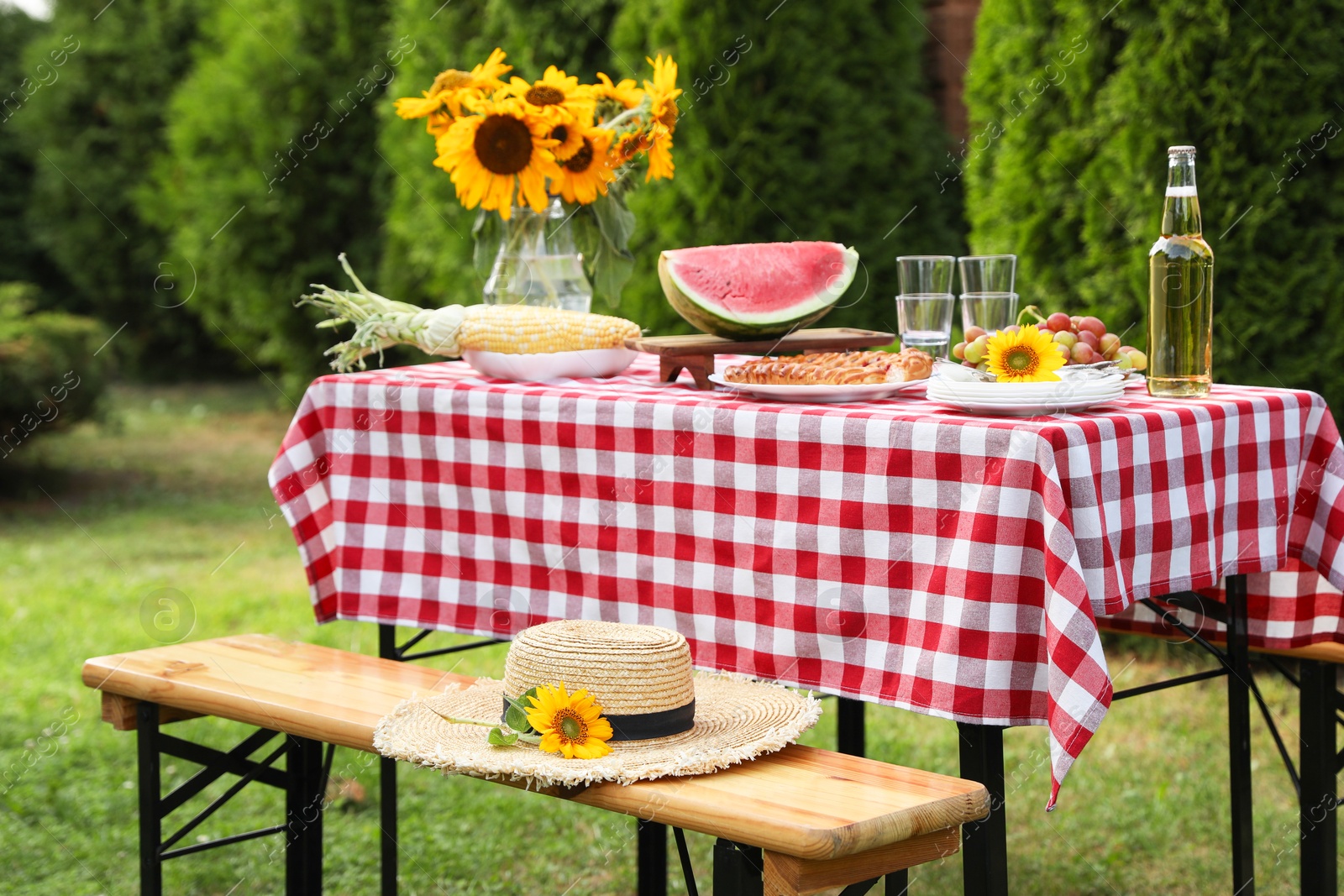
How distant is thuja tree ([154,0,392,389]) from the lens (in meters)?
9.84

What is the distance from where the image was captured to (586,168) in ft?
10.7

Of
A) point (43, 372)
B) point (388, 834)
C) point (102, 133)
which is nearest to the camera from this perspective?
point (388, 834)

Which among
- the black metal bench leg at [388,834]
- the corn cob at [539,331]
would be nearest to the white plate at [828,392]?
the corn cob at [539,331]

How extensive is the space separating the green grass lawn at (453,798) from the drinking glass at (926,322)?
1.67m

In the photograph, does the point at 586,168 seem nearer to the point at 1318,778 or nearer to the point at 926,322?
the point at 926,322

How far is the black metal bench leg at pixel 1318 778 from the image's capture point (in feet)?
10.2

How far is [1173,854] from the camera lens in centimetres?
404

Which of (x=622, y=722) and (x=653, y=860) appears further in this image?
(x=653, y=860)

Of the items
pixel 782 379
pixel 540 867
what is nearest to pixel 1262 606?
pixel 782 379

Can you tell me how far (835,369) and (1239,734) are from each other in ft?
3.95

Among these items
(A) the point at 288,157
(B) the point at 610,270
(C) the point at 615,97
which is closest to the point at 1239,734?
(B) the point at 610,270

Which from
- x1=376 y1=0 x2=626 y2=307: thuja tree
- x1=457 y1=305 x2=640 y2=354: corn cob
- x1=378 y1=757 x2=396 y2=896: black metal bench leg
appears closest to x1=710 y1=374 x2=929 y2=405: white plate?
x1=457 y1=305 x2=640 y2=354: corn cob

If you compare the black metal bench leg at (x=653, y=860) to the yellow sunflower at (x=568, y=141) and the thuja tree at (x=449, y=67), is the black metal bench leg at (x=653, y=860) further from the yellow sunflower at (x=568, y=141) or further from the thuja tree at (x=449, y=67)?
the thuja tree at (x=449, y=67)

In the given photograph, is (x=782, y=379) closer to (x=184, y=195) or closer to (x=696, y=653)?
(x=696, y=653)
